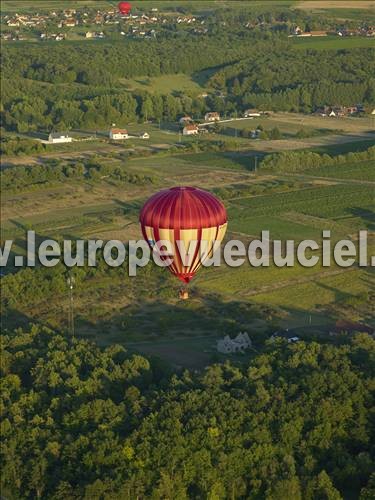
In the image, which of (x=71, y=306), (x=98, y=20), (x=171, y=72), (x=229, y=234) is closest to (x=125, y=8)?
(x=98, y=20)

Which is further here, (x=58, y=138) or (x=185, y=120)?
(x=185, y=120)

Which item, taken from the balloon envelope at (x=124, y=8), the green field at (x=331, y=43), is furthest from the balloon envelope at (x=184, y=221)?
the balloon envelope at (x=124, y=8)

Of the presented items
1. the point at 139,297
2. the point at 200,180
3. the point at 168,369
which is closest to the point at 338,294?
the point at 139,297

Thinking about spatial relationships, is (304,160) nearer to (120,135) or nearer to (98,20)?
(120,135)

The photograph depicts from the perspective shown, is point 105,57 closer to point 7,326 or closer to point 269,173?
point 269,173

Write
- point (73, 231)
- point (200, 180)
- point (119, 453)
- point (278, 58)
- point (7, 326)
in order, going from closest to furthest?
point (119, 453), point (7, 326), point (73, 231), point (200, 180), point (278, 58)

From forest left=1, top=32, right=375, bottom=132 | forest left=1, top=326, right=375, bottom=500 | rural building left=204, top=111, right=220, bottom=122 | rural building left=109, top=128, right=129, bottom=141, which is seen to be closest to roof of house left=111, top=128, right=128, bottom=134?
rural building left=109, top=128, right=129, bottom=141
